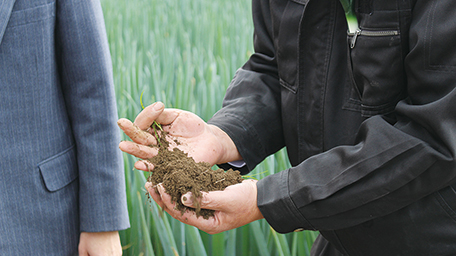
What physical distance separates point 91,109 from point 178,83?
85cm

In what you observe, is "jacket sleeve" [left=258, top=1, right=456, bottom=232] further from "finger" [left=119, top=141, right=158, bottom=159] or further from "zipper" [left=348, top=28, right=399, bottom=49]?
"finger" [left=119, top=141, right=158, bottom=159]

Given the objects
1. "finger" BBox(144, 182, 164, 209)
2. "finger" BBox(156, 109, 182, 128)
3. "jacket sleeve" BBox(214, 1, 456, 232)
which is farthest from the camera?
"finger" BBox(156, 109, 182, 128)

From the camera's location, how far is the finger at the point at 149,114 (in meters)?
0.83

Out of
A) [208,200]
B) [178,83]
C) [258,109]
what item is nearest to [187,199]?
[208,200]

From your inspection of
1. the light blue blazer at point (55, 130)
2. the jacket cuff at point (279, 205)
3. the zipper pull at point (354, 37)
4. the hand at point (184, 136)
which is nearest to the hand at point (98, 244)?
the light blue blazer at point (55, 130)

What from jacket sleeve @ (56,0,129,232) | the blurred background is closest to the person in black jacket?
jacket sleeve @ (56,0,129,232)

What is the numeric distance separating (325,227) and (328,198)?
6 centimetres

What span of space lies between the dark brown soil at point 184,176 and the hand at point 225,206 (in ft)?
0.04

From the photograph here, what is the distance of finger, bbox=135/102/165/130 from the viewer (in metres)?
0.83

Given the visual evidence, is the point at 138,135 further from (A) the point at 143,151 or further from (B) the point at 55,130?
(B) the point at 55,130

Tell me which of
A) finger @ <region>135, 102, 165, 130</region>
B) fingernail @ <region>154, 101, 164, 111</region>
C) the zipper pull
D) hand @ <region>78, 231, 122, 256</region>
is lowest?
hand @ <region>78, 231, 122, 256</region>

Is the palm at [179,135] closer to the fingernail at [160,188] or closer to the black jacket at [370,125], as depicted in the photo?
the fingernail at [160,188]

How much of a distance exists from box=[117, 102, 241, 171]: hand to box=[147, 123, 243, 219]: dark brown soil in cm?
3

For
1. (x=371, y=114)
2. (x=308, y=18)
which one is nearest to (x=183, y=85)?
(x=308, y=18)
